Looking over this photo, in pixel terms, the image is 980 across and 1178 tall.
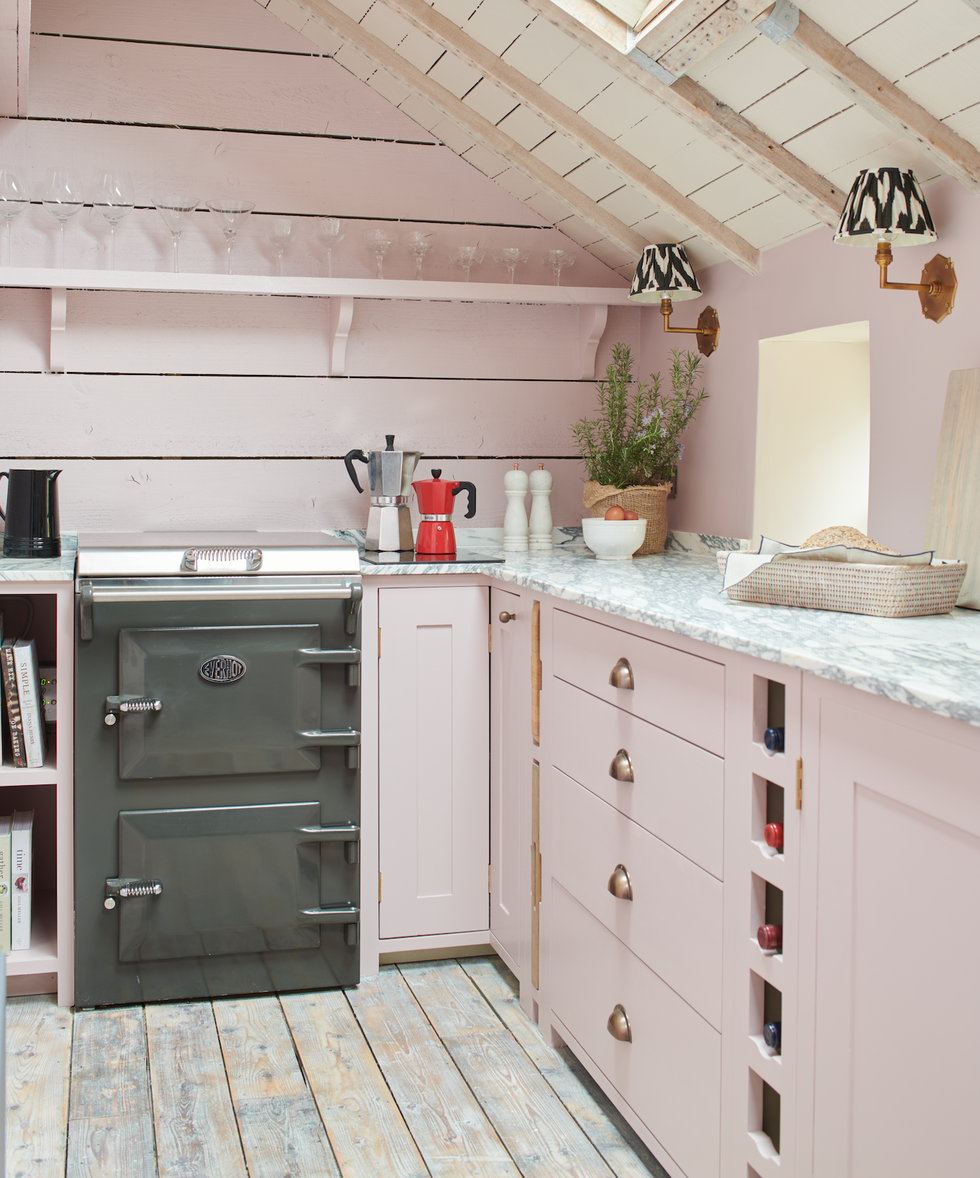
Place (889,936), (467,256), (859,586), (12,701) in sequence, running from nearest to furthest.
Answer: (889,936), (859,586), (12,701), (467,256)

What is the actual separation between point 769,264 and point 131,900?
2.04 meters

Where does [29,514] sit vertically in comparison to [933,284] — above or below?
below

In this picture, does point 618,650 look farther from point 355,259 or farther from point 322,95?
point 322,95

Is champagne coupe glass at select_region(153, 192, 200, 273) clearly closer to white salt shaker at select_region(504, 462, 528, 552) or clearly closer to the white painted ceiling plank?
white salt shaker at select_region(504, 462, 528, 552)

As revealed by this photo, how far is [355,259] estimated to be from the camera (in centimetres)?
312

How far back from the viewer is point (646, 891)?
1.83 metres

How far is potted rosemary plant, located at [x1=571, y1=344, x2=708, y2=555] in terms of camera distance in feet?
9.82

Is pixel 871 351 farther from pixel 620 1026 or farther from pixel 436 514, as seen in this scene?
pixel 620 1026

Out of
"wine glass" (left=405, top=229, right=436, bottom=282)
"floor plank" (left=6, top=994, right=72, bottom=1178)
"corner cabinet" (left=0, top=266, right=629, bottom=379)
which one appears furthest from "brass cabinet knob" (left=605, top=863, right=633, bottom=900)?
"wine glass" (left=405, top=229, right=436, bottom=282)

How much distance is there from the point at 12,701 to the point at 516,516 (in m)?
1.36

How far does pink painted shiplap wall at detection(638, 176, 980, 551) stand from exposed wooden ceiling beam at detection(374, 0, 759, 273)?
13 cm

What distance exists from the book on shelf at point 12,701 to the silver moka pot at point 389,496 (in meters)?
0.87

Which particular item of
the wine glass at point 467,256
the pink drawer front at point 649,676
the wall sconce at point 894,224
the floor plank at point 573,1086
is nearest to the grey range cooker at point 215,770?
the floor plank at point 573,1086

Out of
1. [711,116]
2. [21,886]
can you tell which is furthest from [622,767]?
[21,886]
